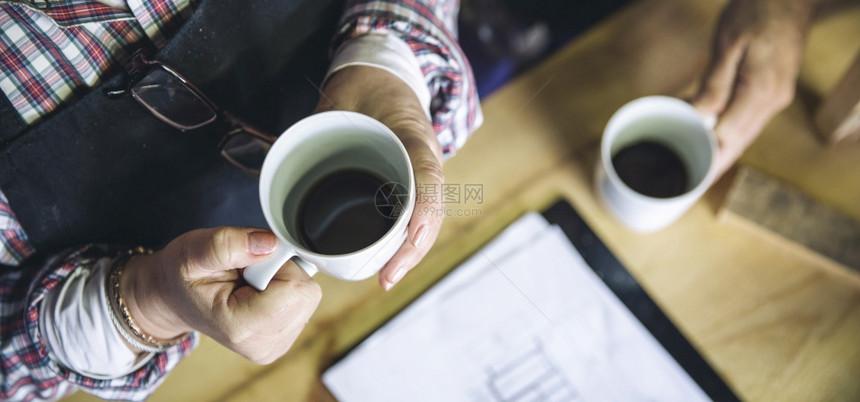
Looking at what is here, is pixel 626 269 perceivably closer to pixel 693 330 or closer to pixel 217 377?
pixel 693 330

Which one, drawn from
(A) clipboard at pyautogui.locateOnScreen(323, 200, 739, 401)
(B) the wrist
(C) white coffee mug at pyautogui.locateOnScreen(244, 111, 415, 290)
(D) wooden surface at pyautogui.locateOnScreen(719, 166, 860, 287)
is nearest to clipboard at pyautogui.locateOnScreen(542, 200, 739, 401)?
(A) clipboard at pyautogui.locateOnScreen(323, 200, 739, 401)

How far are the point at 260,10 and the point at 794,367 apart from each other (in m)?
0.52

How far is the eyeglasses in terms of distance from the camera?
379 millimetres

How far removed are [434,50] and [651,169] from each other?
218 mm

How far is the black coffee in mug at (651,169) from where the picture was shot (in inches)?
18.6

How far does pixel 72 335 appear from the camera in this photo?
0.41 m

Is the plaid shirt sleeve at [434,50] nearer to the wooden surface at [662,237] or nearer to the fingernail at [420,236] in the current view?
the wooden surface at [662,237]

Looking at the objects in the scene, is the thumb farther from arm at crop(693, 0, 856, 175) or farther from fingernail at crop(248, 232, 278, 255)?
arm at crop(693, 0, 856, 175)

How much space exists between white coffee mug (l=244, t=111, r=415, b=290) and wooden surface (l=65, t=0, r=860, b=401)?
8 centimetres

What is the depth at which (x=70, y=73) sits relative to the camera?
0.41 metres

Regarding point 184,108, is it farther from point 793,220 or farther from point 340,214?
point 793,220

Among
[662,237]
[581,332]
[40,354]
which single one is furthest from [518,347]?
[40,354]

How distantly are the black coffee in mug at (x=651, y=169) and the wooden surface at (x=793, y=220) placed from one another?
2.3 inches

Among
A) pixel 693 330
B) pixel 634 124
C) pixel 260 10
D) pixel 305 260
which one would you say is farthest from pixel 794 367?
pixel 260 10
